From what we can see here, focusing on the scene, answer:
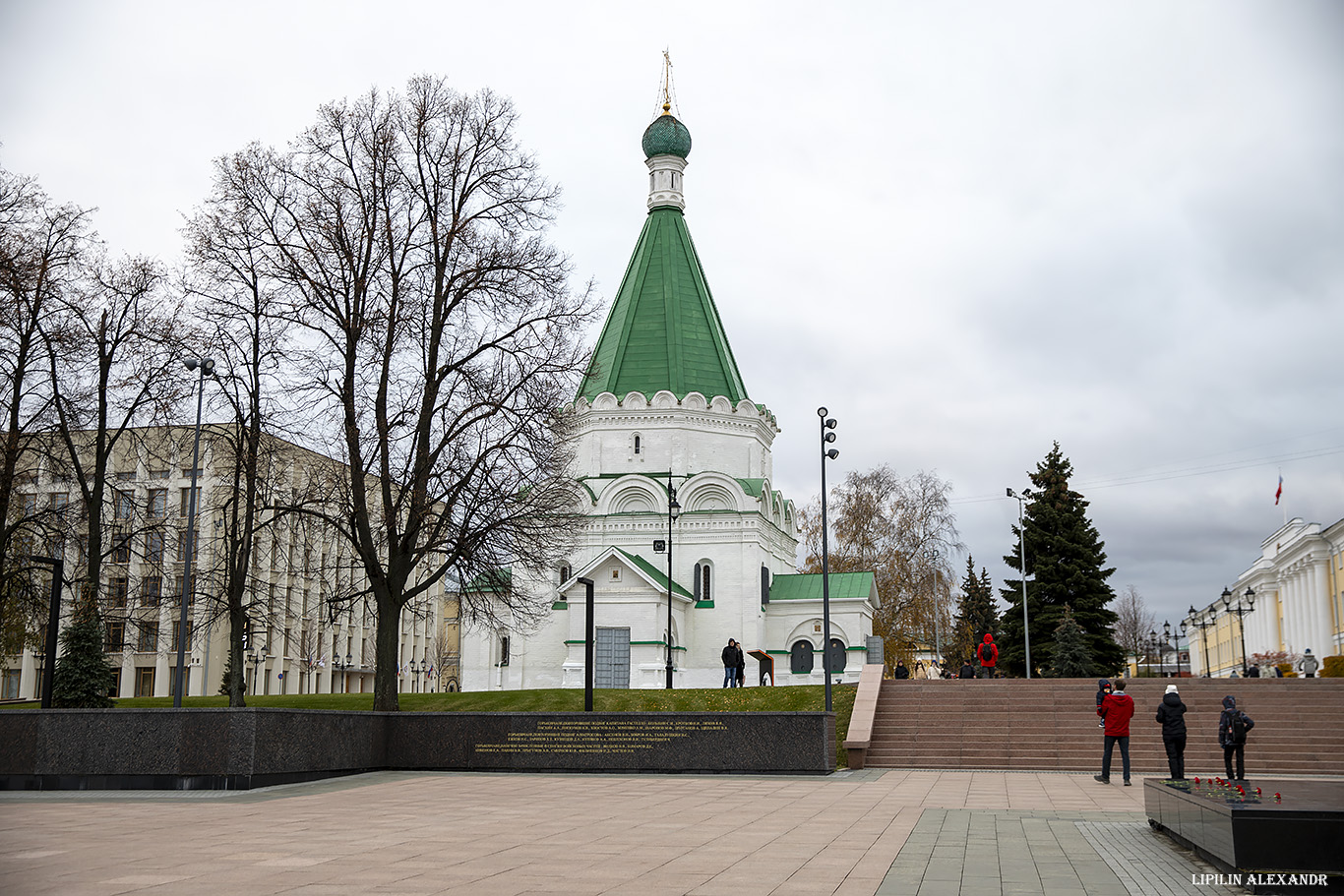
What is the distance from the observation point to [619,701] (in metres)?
29.7

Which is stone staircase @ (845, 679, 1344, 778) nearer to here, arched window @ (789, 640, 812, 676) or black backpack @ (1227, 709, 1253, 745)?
black backpack @ (1227, 709, 1253, 745)

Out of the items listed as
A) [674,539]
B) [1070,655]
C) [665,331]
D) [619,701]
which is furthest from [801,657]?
[619,701]

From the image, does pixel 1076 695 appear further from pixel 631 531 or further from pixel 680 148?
pixel 680 148

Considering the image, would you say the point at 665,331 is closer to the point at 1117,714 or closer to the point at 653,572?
the point at 653,572

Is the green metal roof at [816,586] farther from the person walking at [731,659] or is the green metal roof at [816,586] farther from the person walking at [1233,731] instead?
the person walking at [1233,731]

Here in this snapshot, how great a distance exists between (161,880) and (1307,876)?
788cm

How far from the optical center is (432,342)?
23.3 meters

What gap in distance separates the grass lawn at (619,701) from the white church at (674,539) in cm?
829

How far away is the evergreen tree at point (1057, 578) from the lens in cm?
4184

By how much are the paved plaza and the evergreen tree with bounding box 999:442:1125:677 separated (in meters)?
27.9

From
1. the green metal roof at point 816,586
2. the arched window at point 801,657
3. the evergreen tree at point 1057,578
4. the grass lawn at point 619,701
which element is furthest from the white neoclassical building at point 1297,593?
the grass lawn at point 619,701

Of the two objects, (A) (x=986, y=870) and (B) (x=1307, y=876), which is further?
(A) (x=986, y=870)

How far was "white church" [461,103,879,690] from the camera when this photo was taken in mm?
40156

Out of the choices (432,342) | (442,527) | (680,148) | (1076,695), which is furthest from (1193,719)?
(680,148)
